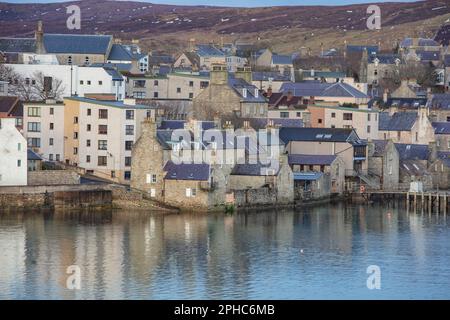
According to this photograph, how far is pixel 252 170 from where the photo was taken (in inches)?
2247

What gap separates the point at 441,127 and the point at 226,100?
10.5 m

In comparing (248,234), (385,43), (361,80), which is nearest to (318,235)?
(248,234)

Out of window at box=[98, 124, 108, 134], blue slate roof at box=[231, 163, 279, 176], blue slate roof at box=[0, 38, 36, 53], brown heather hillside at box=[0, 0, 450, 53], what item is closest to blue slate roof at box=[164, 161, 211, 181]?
blue slate roof at box=[231, 163, 279, 176]

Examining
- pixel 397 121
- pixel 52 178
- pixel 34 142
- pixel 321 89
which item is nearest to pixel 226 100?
pixel 397 121

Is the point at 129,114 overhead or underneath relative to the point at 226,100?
underneath

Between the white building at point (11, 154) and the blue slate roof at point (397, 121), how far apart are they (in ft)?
72.1

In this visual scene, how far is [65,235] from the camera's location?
1941 inches

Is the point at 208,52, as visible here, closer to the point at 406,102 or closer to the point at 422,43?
the point at 422,43

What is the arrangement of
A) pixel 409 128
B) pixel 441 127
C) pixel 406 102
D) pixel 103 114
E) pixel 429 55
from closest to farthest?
pixel 103 114, pixel 409 128, pixel 441 127, pixel 406 102, pixel 429 55

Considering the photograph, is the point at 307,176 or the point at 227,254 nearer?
Answer: the point at 227,254

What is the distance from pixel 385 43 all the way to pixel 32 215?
9654cm

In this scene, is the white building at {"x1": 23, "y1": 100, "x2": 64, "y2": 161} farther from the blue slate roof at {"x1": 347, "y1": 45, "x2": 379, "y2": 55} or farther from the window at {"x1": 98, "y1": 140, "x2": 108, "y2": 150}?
the blue slate roof at {"x1": 347, "y1": 45, "x2": 379, "y2": 55}
